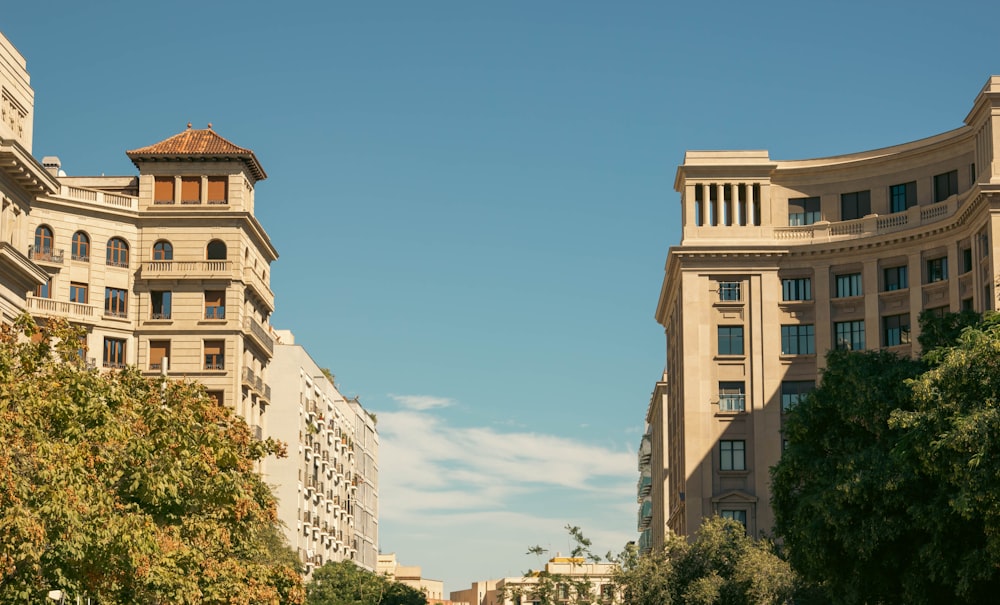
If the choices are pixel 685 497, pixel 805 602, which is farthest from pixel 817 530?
pixel 685 497

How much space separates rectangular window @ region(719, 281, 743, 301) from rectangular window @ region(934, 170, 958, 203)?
12.0 meters

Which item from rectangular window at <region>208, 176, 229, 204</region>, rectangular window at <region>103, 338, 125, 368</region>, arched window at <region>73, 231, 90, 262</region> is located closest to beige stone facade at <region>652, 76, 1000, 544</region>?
rectangular window at <region>208, 176, 229, 204</region>

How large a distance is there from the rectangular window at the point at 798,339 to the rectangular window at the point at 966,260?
10.4 metres

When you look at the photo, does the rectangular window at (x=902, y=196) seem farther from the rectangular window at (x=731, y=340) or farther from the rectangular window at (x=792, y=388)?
the rectangular window at (x=731, y=340)

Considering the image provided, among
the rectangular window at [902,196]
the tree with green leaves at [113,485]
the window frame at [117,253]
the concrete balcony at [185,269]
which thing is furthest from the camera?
the concrete balcony at [185,269]

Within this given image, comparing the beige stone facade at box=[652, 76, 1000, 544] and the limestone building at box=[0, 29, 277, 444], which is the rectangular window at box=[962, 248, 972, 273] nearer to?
the beige stone facade at box=[652, 76, 1000, 544]

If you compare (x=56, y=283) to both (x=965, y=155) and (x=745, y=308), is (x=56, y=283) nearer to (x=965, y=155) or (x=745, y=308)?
(x=745, y=308)

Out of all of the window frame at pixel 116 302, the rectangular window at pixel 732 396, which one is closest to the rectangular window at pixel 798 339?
the rectangular window at pixel 732 396

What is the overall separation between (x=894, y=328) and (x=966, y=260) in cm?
637

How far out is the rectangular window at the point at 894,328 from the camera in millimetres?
82438

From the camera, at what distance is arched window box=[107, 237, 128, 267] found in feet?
311

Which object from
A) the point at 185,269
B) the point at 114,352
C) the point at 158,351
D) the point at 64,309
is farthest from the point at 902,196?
the point at 64,309

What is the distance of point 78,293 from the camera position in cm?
9362

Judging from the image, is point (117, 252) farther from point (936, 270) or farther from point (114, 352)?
point (936, 270)
